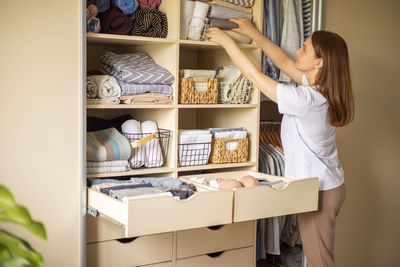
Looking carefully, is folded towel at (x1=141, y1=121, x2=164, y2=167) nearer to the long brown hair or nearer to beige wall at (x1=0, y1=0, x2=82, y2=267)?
beige wall at (x1=0, y1=0, x2=82, y2=267)

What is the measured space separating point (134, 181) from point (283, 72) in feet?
3.33

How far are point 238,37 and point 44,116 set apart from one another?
104 centimetres

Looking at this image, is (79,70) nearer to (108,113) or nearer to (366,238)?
(108,113)

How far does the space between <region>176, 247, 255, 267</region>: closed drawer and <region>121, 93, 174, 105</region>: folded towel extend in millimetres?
712

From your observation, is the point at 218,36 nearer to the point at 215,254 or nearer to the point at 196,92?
the point at 196,92

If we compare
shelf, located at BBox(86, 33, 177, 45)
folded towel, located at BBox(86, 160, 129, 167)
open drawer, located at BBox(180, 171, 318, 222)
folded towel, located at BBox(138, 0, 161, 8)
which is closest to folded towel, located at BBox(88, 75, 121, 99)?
shelf, located at BBox(86, 33, 177, 45)

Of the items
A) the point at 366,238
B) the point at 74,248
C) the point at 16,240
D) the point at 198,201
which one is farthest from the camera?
the point at 366,238

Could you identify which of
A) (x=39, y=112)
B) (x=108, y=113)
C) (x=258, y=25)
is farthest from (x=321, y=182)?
(x=39, y=112)

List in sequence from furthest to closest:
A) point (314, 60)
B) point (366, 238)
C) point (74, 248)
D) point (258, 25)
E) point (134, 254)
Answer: point (366, 238) → point (258, 25) → point (314, 60) → point (134, 254) → point (74, 248)

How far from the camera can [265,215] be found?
6.70ft

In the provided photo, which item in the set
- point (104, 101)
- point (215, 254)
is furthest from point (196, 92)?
point (215, 254)

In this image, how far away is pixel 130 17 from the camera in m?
2.25

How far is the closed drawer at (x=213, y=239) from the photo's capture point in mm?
2273

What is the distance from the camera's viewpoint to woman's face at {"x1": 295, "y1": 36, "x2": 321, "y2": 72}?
230cm
